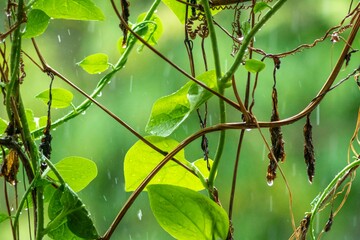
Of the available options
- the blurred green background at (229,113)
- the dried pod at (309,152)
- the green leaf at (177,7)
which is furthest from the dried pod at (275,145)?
the blurred green background at (229,113)

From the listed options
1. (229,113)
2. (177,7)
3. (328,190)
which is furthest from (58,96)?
(229,113)

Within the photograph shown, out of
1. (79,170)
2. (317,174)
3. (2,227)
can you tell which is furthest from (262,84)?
(79,170)

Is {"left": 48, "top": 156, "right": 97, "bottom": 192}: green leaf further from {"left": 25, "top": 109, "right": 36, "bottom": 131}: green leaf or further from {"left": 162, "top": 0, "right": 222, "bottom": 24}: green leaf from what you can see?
{"left": 162, "top": 0, "right": 222, "bottom": 24}: green leaf

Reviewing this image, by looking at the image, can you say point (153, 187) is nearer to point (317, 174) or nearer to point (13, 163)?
point (13, 163)

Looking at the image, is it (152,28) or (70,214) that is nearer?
(70,214)

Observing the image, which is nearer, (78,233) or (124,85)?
(78,233)

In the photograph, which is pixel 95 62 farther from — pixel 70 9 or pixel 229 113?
pixel 229 113

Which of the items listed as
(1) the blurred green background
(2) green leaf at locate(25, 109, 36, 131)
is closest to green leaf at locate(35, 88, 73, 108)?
(2) green leaf at locate(25, 109, 36, 131)
